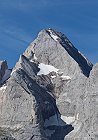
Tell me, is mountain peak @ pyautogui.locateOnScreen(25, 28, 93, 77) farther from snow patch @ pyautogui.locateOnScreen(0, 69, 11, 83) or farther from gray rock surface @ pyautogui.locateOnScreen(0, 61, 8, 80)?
snow patch @ pyautogui.locateOnScreen(0, 69, 11, 83)

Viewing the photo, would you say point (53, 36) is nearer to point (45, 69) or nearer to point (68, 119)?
point (45, 69)

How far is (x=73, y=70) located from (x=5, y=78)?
17441 mm

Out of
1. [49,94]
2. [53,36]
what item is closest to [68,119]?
[49,94]

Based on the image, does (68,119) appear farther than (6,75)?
No

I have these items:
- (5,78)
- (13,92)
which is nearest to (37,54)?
(5,78)

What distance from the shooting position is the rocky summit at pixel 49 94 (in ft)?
529

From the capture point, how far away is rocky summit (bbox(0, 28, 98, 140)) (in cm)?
16112

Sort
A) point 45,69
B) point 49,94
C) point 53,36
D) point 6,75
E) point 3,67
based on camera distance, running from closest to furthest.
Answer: point 49,94 → point 45,69 → point 6,75 → point 3,67 → point 53,36

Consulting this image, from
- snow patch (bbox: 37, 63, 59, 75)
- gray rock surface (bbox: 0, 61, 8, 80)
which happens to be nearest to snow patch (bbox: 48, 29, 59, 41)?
snow patch (bbox: 37, 63, 59, 75)

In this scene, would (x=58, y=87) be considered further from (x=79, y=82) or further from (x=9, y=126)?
(x=9, y=126)

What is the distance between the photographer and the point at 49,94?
583 feet

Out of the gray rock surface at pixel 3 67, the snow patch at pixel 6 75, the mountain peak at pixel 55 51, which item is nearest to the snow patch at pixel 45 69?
the mountain peak at pixel 55 51

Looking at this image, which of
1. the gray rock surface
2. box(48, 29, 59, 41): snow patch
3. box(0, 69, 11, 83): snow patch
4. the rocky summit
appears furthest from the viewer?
box(48, 29, 59, 41): snow patch

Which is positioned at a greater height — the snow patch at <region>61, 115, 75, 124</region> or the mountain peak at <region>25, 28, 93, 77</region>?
the mountain peak at <region>25, 28, 93, 77</region>
